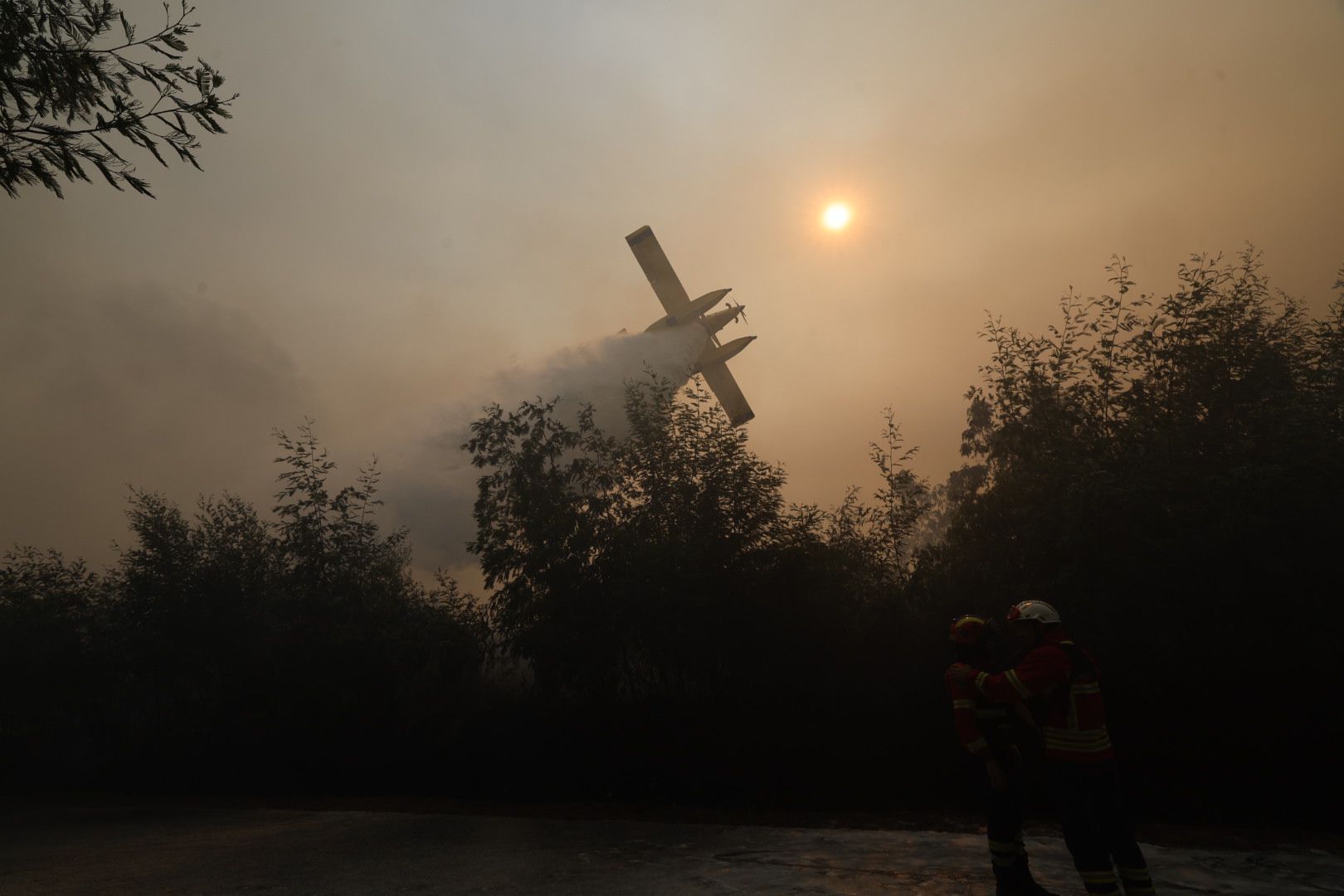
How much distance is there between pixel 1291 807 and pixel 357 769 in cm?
2401

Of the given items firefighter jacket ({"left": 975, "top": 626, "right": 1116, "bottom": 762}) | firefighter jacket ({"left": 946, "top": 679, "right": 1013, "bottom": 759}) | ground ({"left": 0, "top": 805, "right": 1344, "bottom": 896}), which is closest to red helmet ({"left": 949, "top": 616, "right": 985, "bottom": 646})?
firefighter jacket ({"left": 946, "top": 679, "right": 1013, "bottom": 759})

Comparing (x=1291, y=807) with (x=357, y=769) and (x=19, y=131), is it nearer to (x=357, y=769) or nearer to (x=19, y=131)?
(x=19, y=131)

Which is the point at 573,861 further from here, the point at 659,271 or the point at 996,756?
the point at 659,271

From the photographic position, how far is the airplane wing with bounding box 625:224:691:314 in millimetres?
32531

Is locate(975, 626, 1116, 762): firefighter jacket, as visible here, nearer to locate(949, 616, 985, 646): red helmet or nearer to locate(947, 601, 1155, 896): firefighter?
locate(947, 601, 1155, 896): firefighter

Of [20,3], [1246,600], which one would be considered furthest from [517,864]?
[1246,600]

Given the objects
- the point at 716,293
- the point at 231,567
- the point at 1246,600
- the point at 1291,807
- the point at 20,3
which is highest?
the point at 716,293

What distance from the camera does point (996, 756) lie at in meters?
6.20

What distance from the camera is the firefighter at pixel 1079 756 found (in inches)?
212

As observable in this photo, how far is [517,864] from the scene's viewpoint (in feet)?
33.6

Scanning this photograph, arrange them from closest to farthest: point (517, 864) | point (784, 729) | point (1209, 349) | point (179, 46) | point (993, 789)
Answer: point (993, 789) → point (179, 46) → point (517, 864) → point (1209, 349) → point (784, 729)

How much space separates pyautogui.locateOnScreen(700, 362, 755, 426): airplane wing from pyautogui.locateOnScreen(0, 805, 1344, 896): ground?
1993 centimetres

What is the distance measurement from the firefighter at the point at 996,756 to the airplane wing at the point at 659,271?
27.1 m

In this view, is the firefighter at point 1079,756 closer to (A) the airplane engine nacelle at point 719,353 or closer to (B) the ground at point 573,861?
(B) the ground at point 573,861
